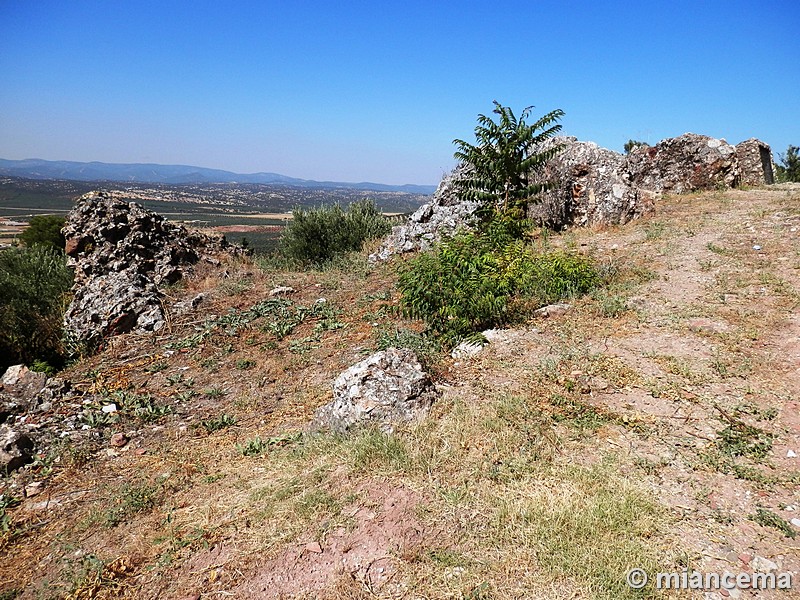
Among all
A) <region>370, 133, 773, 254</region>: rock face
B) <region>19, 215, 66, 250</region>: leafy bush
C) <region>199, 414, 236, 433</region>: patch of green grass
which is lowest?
<region>199, 414, 236, 433</region>: patch of green grass

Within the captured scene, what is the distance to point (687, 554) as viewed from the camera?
255 centimetres

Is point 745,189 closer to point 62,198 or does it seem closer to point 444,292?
point 444,292

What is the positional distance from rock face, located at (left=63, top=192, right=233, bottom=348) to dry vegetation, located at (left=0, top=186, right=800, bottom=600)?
2063mm

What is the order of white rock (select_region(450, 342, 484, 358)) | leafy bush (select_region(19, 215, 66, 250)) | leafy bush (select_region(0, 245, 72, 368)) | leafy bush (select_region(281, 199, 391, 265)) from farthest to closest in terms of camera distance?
leafy bush (select_region(19, 215, 66, 250))
leafy bush (select_region(281, 199, 391, 265))
leafy bush (select_region(0, 245, 72, 368))
white rock (select_region(450, 342, 484, 358))

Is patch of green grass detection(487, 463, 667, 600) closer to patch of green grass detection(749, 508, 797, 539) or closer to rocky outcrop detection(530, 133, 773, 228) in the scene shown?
patch of green grass detection(749, 508, 797, 539)

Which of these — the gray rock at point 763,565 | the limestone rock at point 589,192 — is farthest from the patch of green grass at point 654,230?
the gray rock at point 763,565

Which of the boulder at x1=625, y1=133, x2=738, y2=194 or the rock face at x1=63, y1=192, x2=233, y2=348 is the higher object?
the boulder at x1=625, y1=133, x2=738, y2=194

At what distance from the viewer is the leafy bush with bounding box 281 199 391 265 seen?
48.6ft

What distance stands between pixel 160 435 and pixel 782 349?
6.82 metres

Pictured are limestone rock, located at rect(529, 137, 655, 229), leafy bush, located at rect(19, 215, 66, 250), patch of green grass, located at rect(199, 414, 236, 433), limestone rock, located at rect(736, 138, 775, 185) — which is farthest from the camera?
leafy bush, located at rect(19, 215, 66, 250)

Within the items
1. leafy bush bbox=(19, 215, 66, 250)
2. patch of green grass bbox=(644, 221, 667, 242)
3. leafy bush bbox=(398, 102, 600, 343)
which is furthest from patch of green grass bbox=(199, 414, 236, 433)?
leafy bush bbox=(19, 215, 66, 250)

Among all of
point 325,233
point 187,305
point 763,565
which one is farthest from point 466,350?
point 325,233

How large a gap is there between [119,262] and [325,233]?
648 cm

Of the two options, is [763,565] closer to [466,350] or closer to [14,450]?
[466,350]
